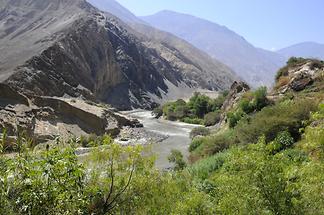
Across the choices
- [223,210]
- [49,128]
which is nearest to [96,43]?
[49,128]

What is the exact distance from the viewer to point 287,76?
4206 centimetres

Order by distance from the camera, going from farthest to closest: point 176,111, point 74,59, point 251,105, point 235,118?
point 74,59, point 176,111, point 251,105, point 235,118

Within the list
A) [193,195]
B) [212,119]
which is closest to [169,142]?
[212,119]

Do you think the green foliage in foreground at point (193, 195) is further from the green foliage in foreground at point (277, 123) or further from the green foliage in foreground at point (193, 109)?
the green foliage in foreground at point (193, 109)

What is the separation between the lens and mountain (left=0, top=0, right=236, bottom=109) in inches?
3076

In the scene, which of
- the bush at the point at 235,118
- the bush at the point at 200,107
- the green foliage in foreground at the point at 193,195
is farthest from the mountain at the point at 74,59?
the green foliage in foreground at the point at 193,195

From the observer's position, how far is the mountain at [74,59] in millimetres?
Answer: 78125

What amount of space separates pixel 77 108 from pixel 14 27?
66.7 m

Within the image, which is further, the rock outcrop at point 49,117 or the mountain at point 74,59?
the mountain at point 74,59

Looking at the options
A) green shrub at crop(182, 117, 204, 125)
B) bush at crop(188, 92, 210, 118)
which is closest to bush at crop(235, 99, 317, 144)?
green shrub at crop(182, 117, 204, 125)

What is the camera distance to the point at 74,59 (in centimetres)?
9588

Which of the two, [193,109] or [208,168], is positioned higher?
[208,168]

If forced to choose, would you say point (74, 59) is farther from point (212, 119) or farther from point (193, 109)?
point (212, 119)

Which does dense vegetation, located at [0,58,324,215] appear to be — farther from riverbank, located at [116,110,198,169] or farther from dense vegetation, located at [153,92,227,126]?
dense vegetation, located at [153,92,227,126]
